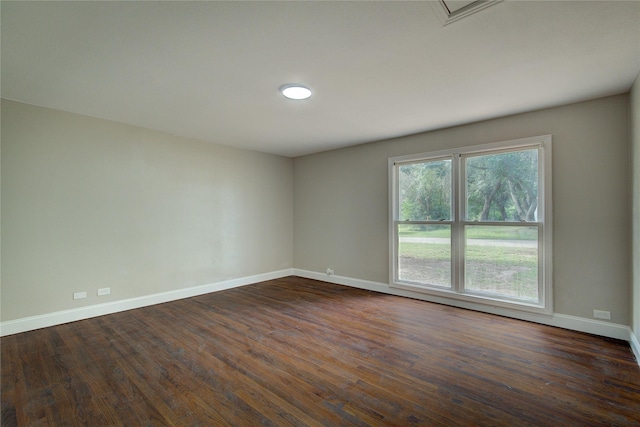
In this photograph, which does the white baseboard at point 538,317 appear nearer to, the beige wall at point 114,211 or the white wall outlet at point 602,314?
the white wall outlet at point 602,314

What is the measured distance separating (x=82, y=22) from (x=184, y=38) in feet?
1.98

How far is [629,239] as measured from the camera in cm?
284

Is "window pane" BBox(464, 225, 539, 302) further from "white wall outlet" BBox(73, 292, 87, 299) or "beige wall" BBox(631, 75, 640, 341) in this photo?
"white wall outlet" BBox(73, 292, 87, 299)

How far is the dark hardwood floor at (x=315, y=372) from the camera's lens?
182cm

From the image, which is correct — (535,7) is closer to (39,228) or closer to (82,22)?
(82,22)

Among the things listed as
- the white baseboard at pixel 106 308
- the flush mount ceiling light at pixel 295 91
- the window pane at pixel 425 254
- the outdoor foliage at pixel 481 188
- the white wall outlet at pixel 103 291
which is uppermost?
the flush mount ceiling light at pixel 295 91

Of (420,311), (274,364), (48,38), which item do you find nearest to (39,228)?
(48,38)

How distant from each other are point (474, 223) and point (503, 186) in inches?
22.9

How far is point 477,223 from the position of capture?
12.5 feet

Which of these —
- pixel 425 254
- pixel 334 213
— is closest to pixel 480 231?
pixel 425 254

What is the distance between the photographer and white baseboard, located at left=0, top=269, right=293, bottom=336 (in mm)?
3107

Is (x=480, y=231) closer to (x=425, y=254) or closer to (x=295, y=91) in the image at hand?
(x=425, y=254)

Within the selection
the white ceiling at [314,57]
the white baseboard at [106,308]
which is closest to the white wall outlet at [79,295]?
the white baseboard at [106,308]

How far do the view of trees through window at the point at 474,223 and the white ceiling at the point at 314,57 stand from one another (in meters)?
0.76
